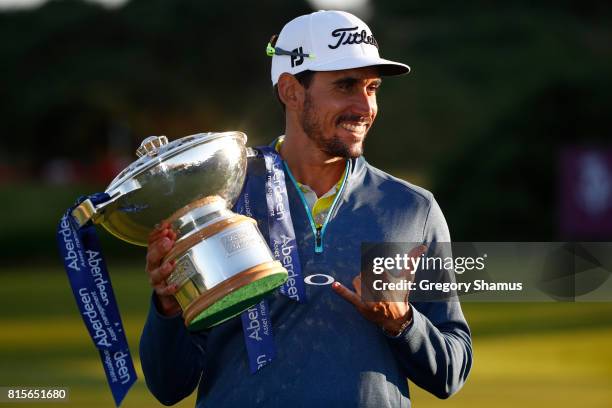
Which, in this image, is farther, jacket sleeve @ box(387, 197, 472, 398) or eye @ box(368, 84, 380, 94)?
eye @ box(368, 84, 380, 94)

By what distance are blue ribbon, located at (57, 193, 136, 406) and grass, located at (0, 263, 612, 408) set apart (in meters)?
5.57

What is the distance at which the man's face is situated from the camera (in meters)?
3.47

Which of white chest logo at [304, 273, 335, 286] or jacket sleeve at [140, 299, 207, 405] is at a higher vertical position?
white chest logo at [304, 273, 335, 286]

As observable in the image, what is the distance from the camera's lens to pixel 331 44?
3482 millimetres

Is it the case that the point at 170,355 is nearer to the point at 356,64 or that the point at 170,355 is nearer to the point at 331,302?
the point at 331,302

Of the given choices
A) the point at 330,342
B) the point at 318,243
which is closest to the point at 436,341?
the point at 330,342

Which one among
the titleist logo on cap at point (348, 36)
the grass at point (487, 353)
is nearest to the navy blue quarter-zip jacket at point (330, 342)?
the titleist logo on cap at point (348, 36)

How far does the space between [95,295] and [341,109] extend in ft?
2.77

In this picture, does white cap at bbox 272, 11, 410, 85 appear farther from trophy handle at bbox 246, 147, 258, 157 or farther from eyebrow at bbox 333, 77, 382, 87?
trophy handle at bbox 246, 147, 258, 157

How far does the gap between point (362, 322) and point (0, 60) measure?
5388 cm

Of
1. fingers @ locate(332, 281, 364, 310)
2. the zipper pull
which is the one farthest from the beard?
fingers @ locate(332, 281, 364, 310)

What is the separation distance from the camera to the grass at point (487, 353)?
31.1 feet

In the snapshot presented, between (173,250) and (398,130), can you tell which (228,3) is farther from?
(173,250)

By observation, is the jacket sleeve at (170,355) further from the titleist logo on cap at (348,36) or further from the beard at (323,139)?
the titleist logo on cap at (348,36)
